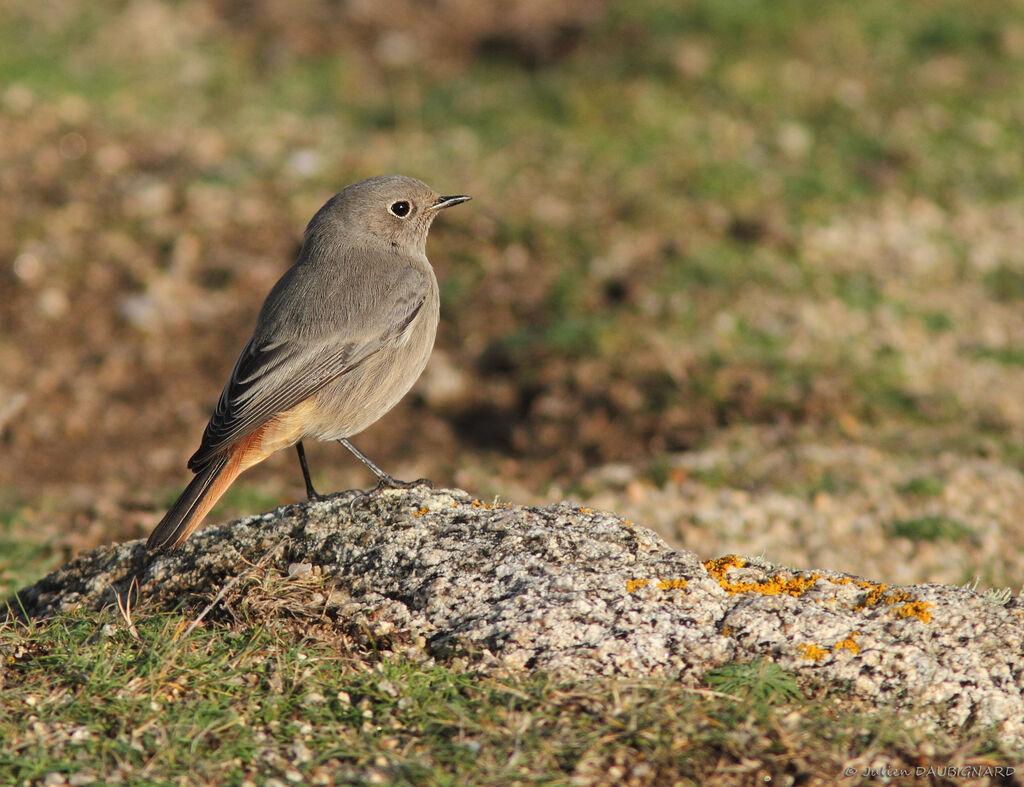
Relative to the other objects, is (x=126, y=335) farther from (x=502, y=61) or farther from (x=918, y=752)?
(x=918, y=752)

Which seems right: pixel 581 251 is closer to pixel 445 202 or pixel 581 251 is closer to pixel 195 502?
pixel 445 202

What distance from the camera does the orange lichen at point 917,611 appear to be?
14.5 ft

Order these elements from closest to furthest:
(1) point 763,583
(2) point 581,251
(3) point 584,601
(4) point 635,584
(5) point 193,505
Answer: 1. (3) point 584,601
2. (4) point 635,584
3. (1) point 763,583
4. (5) point 193,505
5. (2) point 581,251

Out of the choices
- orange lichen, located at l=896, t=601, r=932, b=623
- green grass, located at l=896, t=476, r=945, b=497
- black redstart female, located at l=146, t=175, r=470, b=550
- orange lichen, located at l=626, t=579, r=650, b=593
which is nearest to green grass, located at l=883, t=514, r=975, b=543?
green grass, located at l=896, t=476, r=945, b=497

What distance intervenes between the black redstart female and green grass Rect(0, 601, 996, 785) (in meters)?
1.17

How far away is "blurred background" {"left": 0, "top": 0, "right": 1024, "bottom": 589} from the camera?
8.25m

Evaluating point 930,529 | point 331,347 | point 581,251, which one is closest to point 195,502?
point 331,347

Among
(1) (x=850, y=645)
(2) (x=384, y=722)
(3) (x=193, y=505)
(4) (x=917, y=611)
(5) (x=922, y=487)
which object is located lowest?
(2) (x=384, y=722)

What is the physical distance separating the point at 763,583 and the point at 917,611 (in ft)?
2.00

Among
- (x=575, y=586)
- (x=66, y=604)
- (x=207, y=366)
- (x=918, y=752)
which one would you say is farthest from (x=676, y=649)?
(x=207, y=366)

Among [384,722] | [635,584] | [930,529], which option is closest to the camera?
[384,722]

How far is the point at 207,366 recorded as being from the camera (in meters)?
10.4

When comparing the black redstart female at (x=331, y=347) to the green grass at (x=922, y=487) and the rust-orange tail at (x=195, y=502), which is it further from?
the green grass at (x=922, y=487)

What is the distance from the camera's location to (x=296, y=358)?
5773mm
